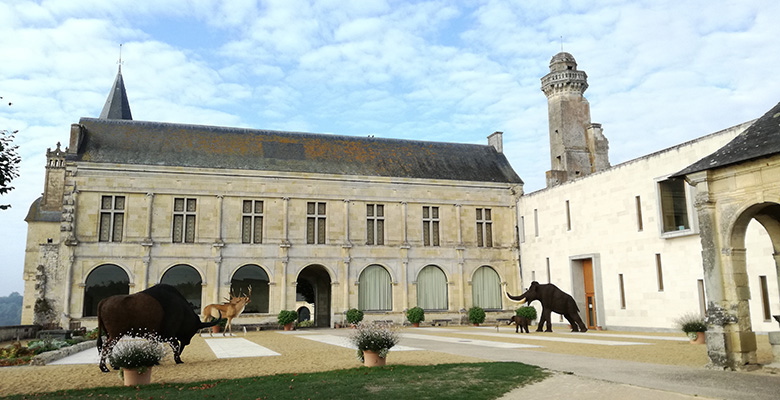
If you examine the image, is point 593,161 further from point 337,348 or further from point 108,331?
point 108,331

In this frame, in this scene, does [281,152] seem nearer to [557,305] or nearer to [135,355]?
[557,305]

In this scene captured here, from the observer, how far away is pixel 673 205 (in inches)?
884

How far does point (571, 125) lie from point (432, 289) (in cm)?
1930

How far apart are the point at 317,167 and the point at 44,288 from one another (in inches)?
582

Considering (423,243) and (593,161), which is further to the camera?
(593,161)

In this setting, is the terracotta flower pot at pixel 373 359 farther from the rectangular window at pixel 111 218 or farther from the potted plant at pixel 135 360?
the rectangular window at pixel 111 218

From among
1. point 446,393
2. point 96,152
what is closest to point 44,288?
point 96,152

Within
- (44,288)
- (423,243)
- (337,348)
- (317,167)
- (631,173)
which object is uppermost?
(317,167)

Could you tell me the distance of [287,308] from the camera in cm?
3022

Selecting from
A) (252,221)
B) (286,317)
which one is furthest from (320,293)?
(252,221)

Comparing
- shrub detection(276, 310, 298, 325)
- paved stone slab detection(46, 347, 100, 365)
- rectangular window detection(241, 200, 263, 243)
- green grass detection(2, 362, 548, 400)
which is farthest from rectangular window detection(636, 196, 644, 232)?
paved stone slab detection(46, 347, 100, 365)

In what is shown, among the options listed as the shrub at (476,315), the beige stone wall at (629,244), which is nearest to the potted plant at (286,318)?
the shrub at (476,315)

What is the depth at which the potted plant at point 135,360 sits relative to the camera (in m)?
10.1

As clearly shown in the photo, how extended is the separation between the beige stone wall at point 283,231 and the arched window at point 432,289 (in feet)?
1.44
